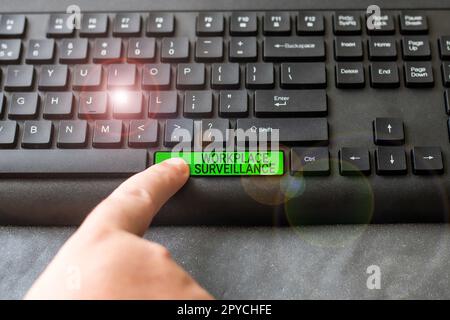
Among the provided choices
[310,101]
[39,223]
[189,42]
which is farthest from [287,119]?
[39,223]

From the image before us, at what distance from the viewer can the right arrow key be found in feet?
1.56

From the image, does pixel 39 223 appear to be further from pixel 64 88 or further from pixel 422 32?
pixel 422 32

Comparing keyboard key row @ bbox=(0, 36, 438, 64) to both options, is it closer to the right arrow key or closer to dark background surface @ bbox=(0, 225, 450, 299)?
the right arrow key

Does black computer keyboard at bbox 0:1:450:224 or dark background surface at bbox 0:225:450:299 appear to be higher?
black computer keyboard at bbox 0:1:450:224

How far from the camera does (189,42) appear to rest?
0.52 meters

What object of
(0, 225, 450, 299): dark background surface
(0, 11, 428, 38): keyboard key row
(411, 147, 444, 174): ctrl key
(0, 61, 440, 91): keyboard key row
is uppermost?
(0, 11, 428, 38): keyboard key row

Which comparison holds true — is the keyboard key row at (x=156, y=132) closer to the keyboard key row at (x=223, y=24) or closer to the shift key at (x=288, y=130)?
the shift key at (x=288, y=130)

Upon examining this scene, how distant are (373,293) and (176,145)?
22cm

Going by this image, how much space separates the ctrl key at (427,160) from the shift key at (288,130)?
8 cm

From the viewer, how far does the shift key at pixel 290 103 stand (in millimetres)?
491

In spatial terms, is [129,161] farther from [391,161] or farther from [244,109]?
[391,161]

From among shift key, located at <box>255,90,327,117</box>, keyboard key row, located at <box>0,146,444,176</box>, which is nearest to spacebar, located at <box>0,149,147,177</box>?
keyboard key row, located at <box>0,146,444,176</box>

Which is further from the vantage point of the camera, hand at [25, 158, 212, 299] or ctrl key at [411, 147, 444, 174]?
ctrl key at [411, 147, 444, 174]

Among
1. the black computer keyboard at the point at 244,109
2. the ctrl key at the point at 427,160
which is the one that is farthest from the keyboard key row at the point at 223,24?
the ctrl key at the point at 427,160
